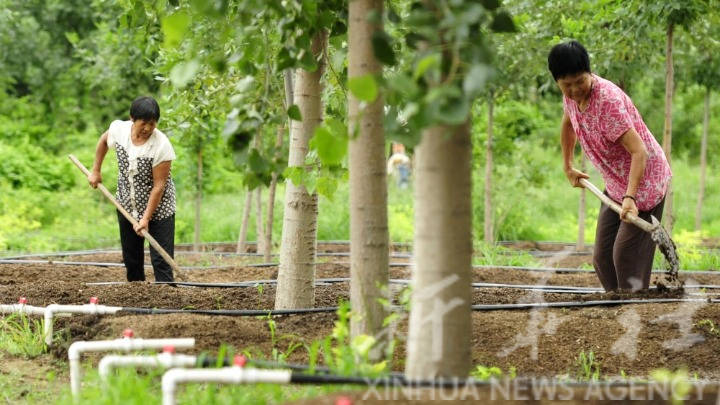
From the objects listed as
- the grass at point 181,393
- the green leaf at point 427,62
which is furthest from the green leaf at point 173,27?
the grass at point 181,393

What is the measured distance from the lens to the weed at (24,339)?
14.4 ft

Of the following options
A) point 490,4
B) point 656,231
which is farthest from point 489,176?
point 490,4

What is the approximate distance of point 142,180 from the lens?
621cm

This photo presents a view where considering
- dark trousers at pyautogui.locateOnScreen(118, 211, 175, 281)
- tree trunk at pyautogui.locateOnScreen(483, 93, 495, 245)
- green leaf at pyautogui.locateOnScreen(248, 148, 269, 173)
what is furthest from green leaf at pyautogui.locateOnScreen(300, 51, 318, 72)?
tree trunk at pyautogui.locateOnScreen(483, 93, 495, 245)

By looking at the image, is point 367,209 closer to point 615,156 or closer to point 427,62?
point 427,62

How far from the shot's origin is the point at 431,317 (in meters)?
2.69

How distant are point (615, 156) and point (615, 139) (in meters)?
0.20

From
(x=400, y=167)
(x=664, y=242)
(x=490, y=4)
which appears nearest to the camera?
(x=490, y=4)

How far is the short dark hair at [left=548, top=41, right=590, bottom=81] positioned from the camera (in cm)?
453

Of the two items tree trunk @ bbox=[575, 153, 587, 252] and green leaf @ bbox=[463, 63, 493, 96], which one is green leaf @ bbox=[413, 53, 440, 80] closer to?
green leaf @ bbox=[463, 63, 493, 96]

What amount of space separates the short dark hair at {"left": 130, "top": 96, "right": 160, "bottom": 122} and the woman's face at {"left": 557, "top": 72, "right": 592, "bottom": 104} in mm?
2636

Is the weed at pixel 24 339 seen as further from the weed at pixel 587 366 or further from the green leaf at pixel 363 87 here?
the green leaf at pixel 363 87

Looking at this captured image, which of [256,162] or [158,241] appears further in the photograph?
[158,241]

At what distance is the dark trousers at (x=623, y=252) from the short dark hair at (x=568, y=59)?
93 cm
